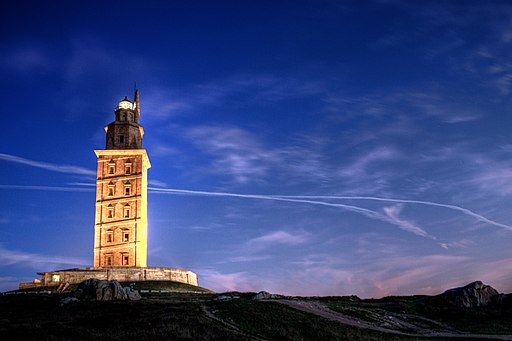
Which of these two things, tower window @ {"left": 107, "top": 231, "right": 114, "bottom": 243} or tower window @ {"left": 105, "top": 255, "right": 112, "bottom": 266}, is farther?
tower window @ {"left": 107, "top": 231, "right": 114, "bottom": 243}

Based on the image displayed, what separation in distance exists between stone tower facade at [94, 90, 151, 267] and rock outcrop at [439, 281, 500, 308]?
50053 mm

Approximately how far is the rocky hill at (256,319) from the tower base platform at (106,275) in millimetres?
19112

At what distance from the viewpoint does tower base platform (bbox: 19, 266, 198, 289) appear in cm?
7312

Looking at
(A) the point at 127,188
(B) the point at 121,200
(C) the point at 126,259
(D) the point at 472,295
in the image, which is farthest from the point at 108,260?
(D) the point at 472,295

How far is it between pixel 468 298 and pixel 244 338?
3501 centimetres

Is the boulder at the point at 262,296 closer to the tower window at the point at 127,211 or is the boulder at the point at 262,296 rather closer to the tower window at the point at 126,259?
the tower window at the point at 126,259

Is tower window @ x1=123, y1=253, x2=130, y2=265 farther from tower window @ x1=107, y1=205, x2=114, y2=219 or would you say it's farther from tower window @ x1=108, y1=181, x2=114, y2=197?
tower window @ x1=108, y1=181, x2=114, y2=197

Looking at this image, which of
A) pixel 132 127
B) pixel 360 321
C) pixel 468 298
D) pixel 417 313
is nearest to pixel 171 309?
pixel 360 321

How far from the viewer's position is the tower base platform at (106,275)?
73.1 metres

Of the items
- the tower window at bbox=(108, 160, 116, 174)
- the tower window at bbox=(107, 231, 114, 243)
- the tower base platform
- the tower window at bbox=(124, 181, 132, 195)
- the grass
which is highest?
the tower window at bbox=(108, 160, 116, 174)

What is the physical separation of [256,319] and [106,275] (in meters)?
42.6

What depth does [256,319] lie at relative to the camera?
3944cm

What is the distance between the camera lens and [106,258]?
8375 cm

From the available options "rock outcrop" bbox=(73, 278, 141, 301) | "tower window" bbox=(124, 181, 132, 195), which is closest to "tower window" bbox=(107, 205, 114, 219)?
"tower window" bbox=(124, 181, 132, 195)
